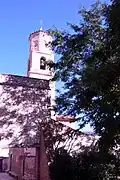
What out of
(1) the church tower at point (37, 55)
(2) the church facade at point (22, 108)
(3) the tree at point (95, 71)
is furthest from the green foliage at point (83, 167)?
(1) the church tower at point (37, 55)

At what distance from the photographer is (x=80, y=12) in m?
21.1

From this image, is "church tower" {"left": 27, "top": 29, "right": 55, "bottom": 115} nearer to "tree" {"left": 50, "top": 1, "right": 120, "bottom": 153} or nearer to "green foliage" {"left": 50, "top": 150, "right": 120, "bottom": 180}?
"tree" {"left": 50, "top": 1, "right": 120, "bottom": 153}

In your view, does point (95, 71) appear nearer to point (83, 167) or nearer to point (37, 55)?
point (83, 167)

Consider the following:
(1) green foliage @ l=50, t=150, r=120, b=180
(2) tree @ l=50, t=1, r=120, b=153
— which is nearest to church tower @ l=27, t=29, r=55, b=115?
(2) tree @ l=50, t=1, r=120, b=153

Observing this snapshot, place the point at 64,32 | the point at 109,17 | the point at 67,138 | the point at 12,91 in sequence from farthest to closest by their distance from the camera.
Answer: the point at 12,91 < the point at 64,32 < the point at 67,138 < the point at 109,17

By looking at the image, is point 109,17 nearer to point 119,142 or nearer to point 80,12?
point 119,142

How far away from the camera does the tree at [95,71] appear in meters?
12.3

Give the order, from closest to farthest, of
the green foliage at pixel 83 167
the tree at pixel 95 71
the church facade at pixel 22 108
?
the tree at pixel 95 71 < the green foliage at pixel 83 167 < the church facade at pixel 22 108

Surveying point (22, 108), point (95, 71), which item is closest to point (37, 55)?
point (22, 108)

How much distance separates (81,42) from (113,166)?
7751mm

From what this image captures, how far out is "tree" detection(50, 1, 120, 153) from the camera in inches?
486

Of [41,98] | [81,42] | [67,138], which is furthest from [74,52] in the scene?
[41,98]

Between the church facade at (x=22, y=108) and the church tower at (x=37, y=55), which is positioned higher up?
the church tower at (x=37, y=55)

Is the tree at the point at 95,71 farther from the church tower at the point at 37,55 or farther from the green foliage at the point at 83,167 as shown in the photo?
the church tower at the point at 37,55
